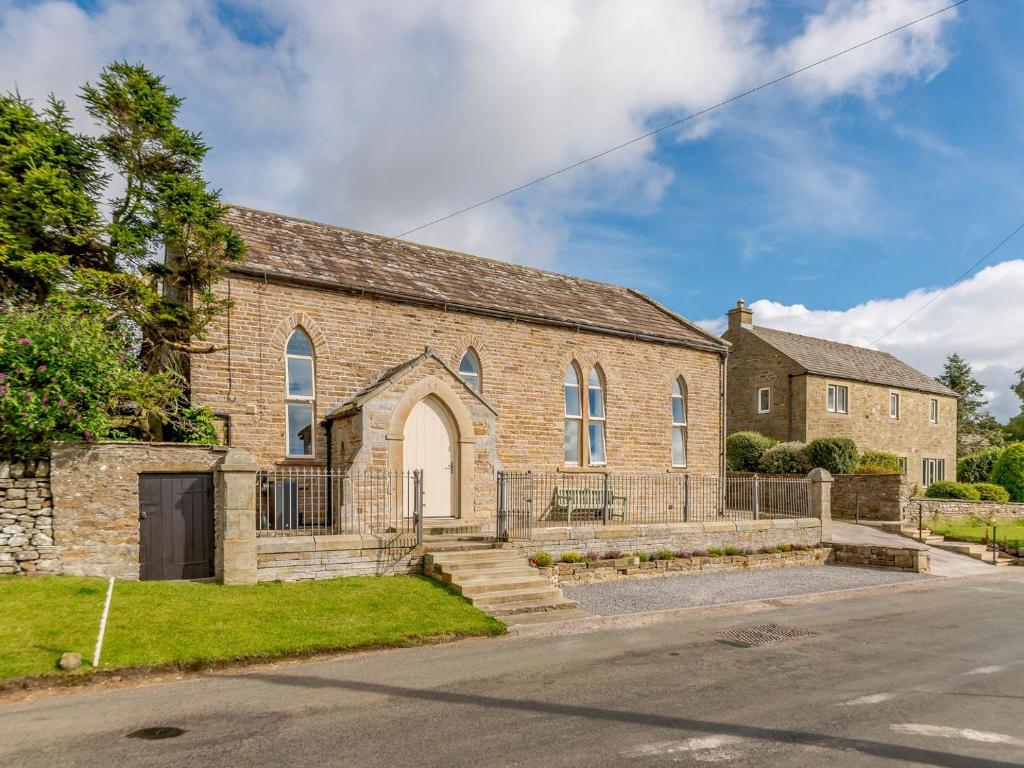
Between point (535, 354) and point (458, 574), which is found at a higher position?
point (535, 354)

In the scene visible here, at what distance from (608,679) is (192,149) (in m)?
12.9

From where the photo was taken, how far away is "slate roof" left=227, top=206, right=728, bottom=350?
16106 millimetres

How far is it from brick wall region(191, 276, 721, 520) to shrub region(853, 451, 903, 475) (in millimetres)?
8383

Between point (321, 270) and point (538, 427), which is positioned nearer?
point (321, 270)

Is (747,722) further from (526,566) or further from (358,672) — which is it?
(526,566)

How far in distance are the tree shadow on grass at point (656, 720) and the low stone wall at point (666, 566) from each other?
6327mm

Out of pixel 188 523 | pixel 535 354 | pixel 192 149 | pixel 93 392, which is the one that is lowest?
pixel 188 523

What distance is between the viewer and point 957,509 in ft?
85.8

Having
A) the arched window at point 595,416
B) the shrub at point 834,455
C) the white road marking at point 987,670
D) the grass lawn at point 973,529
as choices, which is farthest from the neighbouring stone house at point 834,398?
the white road marking at point 987,670

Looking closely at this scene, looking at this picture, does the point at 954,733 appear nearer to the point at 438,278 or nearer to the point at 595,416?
the point at 595,416

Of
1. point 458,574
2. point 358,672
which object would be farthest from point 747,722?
point 458,574

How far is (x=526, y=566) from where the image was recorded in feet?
41.4

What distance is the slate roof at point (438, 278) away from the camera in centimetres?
1611

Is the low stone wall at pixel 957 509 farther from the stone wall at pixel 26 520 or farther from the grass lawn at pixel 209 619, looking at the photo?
the stone wall at pixel 26 520
